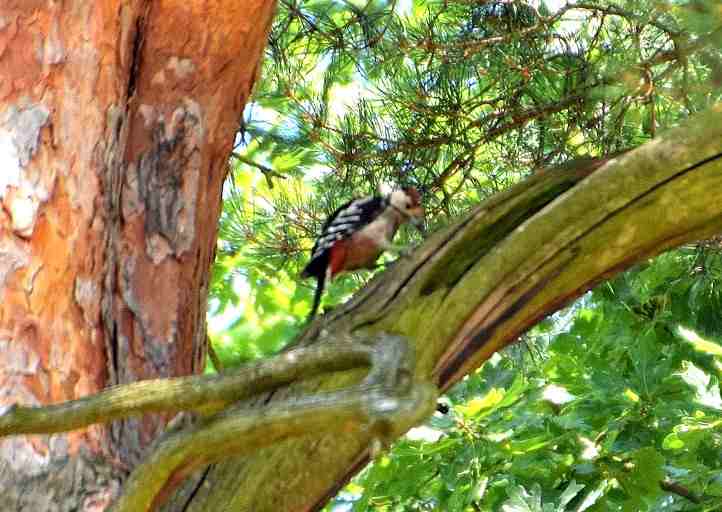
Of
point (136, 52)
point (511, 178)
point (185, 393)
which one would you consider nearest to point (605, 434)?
point (511, 178)

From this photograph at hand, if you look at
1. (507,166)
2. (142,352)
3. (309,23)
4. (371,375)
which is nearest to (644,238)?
(371,375)

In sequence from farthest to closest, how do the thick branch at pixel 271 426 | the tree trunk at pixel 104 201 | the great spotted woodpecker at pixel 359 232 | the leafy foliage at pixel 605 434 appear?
the great spotted woodpecker at pixel 359 232 < the leafy foliage at pixel 605 434 < the tree trunk at pixel 104 201 < the thick branch at pixel 271 426

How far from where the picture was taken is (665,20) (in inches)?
133

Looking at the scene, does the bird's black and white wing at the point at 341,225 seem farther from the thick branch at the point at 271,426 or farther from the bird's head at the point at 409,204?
the thick branch at the point at 271,426

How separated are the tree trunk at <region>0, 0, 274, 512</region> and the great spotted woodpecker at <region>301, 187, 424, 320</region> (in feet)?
3.65

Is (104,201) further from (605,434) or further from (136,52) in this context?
(605,434)

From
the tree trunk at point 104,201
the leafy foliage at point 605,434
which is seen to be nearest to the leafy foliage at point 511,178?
the leafy foliage at point 605,434

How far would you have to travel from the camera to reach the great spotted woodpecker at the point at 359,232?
416cm

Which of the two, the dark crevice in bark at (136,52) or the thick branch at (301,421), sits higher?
the dark crevice in bark at (136,52)

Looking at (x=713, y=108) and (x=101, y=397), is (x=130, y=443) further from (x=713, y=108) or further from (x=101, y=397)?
(x=713, y=108)

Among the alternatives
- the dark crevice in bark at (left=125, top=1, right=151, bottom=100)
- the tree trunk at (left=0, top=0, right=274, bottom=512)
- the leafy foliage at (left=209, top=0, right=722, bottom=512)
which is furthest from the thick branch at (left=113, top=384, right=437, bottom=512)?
the leafy foliage at (left=209, top=0, right=722, bottom=512)

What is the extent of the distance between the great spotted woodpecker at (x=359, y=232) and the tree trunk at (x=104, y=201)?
111 cm

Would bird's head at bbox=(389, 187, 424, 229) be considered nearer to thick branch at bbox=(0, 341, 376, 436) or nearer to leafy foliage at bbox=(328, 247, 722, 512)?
leafy foliage at bbox=(328, 247, 722, 512)

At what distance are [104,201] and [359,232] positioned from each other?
1.64m
